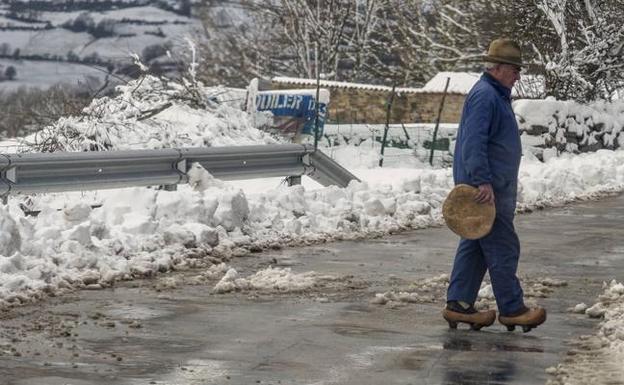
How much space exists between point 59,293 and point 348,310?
74.4 inches

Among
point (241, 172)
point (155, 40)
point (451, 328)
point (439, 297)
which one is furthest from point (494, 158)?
point (155, 40)

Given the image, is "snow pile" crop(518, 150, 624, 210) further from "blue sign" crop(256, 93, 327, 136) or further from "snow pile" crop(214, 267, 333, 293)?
"snow pile" crop(214, 267, 333, 293)

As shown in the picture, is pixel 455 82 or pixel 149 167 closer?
pixel 149 167

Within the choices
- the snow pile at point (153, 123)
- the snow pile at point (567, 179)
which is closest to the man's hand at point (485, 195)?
the snow pile at point (567, 179)

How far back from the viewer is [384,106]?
1786 inches

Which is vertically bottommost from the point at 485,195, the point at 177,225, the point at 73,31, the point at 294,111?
the point at 73,31

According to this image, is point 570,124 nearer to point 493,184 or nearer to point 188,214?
point 188,214

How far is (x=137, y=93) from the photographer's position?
938 inches

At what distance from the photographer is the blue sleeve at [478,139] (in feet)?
28.7

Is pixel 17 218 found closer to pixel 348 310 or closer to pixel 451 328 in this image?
pixel 348 310

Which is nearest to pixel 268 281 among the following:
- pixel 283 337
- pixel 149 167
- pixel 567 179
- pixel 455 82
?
pixel 283 337

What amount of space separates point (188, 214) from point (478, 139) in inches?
181

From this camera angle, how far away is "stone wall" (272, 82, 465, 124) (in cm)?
4425

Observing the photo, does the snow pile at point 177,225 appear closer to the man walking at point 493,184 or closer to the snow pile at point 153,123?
the man walking at point 493,184
